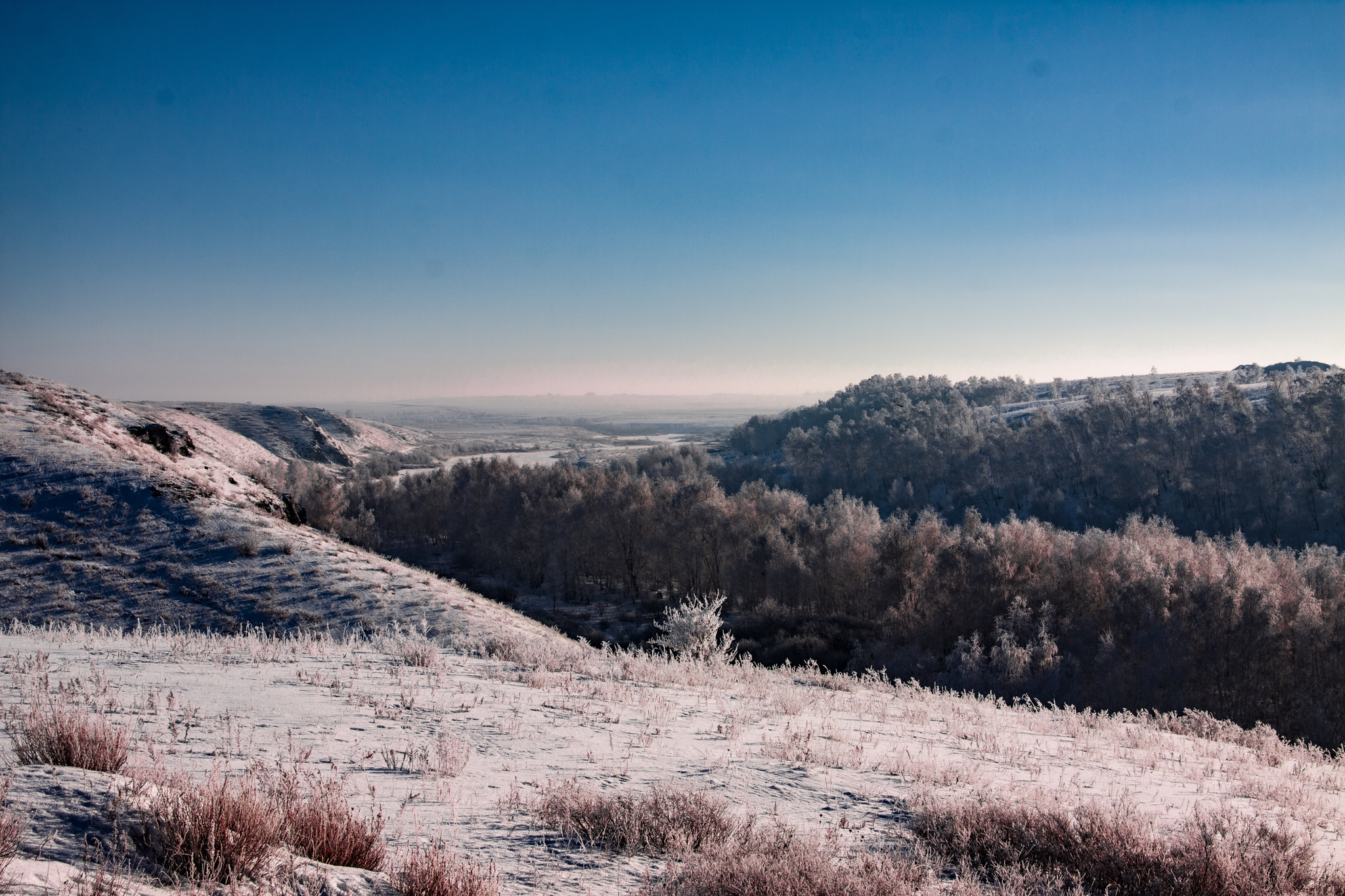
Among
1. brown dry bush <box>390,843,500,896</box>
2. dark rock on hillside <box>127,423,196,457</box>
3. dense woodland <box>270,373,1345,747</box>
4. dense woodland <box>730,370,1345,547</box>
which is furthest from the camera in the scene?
dense woodland <box>730,370,1345,547</box>

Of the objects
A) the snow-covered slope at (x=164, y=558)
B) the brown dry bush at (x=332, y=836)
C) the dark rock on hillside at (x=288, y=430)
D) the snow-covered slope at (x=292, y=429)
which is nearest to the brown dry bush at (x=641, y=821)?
the brown dry bush at (x=332, y=836)

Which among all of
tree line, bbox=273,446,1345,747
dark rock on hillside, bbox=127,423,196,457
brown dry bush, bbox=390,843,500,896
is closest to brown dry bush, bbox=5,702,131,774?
brown dry bush, bbox=390,843,500,896

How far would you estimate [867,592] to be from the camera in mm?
46406

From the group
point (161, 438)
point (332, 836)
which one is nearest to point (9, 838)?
point (332, 836)

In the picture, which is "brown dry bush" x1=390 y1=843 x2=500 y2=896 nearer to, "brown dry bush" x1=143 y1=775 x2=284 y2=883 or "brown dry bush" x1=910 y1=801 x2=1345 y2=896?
"brown dry bush" x1=143 y1=775 x2=284 y2=883

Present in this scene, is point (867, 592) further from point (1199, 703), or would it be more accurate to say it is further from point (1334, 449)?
point (1334, 449)

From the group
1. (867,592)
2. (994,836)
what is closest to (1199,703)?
(867,592)

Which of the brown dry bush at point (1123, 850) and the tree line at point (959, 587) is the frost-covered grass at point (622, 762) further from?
the tree line at point (959, 587)

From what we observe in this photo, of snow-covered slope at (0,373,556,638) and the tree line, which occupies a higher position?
snow-covered slope at (0,373,556,638)

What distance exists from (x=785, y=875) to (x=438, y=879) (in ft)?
7.03

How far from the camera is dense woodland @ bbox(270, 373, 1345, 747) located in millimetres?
30594

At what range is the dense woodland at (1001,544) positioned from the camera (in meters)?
30.6

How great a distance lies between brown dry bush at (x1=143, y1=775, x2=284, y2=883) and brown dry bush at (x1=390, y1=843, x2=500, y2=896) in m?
0.79

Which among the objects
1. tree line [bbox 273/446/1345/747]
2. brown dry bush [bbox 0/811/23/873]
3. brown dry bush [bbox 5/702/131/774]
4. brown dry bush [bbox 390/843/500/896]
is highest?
brown dry bush [bbox 0/811/23/873]
